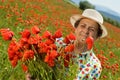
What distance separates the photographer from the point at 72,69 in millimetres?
3631

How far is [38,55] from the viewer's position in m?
3.46

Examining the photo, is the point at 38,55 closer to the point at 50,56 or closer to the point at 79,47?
the point at 50,56

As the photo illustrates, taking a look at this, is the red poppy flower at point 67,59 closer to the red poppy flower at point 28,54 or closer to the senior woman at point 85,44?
the red poppy flower at point 28,54

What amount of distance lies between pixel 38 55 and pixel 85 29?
4.31ft

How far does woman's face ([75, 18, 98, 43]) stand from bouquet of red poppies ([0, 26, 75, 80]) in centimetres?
97

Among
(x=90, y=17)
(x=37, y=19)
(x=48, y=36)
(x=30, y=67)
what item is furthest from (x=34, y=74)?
(x=37, y=19)

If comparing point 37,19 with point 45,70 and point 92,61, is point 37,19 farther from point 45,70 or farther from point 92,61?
point 45,70

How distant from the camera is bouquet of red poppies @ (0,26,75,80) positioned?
3.39 meters

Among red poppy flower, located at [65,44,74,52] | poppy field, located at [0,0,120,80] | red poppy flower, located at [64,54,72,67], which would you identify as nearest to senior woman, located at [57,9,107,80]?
poppy field, located at [0,0,120,80]

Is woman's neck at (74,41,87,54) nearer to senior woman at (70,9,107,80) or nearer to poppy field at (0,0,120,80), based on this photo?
senior woman at (70,9,107,80)

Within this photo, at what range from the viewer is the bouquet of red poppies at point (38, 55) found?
339 cm

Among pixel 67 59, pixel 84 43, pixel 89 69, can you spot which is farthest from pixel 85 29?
pixel 67 59

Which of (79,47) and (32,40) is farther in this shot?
(79,47)

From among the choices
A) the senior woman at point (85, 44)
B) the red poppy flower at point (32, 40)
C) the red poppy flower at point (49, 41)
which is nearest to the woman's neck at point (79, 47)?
the senior woman at point (85, 44)
